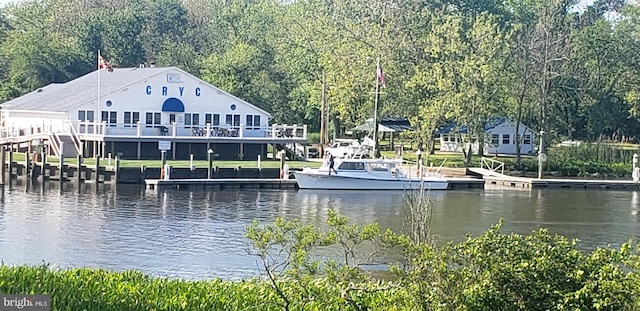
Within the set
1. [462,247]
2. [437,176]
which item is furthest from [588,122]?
[462,247]

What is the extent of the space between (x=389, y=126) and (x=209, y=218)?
36.1 meters

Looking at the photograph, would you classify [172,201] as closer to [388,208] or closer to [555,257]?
[388,208]

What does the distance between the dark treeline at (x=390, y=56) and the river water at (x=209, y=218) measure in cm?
1176

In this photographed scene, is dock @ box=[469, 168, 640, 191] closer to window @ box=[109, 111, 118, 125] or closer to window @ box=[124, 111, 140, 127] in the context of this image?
window @ box=[124, 111, 140, 127]

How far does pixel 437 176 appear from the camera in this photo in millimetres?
52406

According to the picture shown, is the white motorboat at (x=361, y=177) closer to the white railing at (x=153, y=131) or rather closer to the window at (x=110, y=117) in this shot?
the white railing at (x=153, y=131)

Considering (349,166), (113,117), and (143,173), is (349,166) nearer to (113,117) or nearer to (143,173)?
(143,173)

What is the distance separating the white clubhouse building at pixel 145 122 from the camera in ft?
179

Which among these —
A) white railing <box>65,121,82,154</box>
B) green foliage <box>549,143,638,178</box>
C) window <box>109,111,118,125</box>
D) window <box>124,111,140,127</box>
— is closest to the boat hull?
white railing <box>65,121,82,154</box>

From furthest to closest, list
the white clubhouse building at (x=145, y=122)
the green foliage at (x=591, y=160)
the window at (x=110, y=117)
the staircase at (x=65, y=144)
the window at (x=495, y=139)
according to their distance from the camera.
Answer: the window at (x=495, y=139) < the green foliage at (x=591, y=160) < the window at (x=110, y=117) < the white clubhouse building at (x=145, y=122) < the staircase at (x=65, y=144)

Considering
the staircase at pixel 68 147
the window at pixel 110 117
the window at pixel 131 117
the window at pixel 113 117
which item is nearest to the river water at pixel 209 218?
the staircase at pixel 68 147

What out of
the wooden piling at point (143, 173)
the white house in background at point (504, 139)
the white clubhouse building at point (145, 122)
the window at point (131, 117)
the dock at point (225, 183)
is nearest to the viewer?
the dock at point (225, 183)

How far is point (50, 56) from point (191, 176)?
3425 centimetres

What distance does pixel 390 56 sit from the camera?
64062 mm
